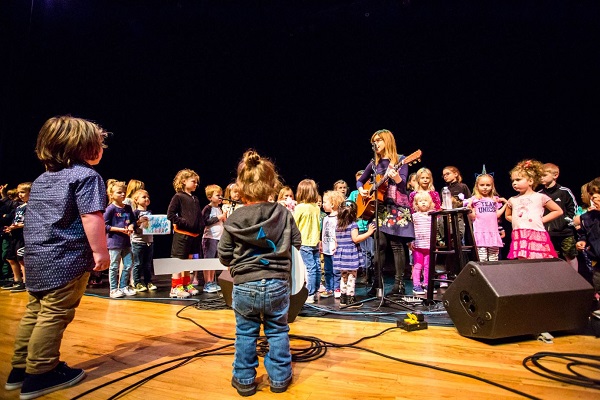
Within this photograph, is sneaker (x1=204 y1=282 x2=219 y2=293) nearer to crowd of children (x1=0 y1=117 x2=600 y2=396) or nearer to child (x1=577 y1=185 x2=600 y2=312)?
crowd of children (x1=0 y1=117 x2=600 y2=396)

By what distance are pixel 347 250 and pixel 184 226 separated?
2.14 metres

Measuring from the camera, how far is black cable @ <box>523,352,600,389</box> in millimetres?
1693

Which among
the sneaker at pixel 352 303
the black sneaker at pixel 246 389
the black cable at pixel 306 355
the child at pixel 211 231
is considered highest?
the child at pixel 211 231

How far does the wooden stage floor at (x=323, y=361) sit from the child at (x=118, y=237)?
112cm

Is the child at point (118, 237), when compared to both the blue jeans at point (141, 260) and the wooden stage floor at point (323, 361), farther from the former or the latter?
the wooden stage floor at point (323, 361)

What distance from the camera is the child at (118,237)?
4.17 metres

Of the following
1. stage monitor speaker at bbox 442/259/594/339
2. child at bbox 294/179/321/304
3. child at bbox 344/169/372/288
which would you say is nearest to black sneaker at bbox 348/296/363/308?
child at bbox 294/179/321/304

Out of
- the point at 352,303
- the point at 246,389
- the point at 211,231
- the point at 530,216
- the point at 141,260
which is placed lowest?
the point at 352,303

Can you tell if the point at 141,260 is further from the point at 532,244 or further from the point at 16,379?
the point at 532,244

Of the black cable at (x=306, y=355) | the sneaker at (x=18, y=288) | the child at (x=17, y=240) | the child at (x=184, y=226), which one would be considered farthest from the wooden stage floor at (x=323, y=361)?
the child at (x=17, y=240)

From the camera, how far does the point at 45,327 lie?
163 cm

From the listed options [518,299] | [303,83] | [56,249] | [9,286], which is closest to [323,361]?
[518,299]

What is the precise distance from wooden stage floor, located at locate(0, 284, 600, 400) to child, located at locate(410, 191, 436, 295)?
124 cm

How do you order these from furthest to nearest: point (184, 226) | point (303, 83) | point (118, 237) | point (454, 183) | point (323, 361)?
point (303, 83), point (454, 183), point (118, 237), point (184, 226), point (323, 361)
